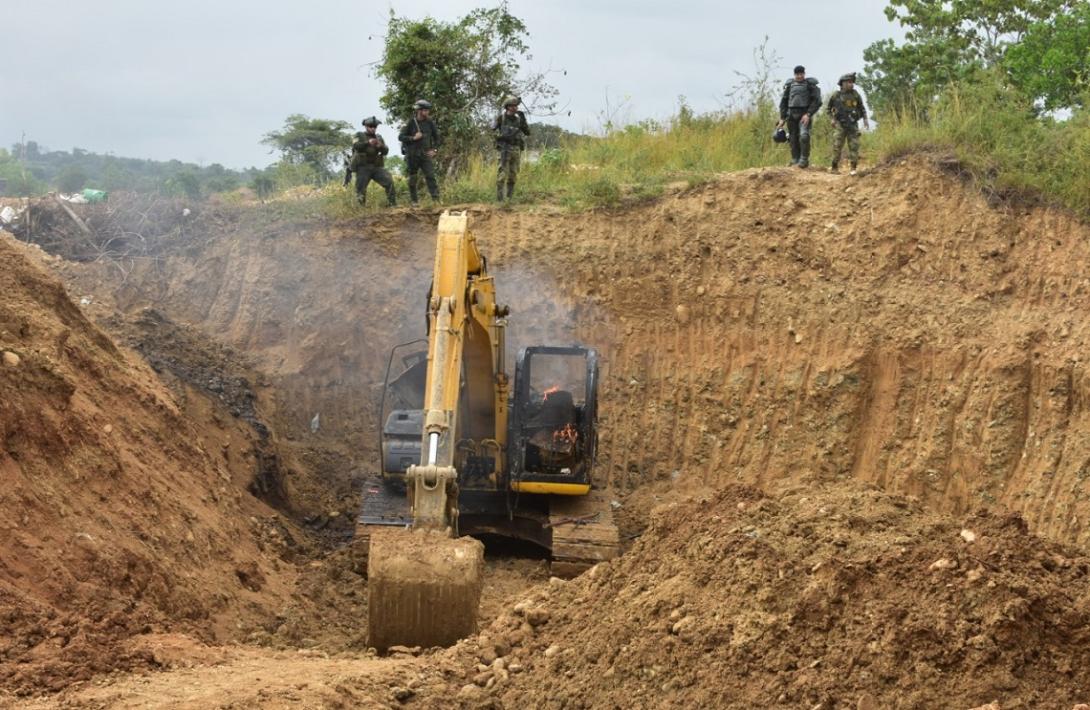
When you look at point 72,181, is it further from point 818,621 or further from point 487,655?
point 818,621

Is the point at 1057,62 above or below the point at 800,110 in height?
above

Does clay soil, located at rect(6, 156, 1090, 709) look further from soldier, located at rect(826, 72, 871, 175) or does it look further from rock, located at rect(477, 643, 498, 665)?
soldier, located at rect(826, 72, 871, 175)

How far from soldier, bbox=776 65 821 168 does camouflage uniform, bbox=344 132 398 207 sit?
5.53 metres

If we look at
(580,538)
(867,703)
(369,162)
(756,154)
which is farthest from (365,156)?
(867,703)

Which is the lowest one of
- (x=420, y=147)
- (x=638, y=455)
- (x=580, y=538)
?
(x=580, y=538)

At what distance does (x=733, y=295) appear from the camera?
1519 cm

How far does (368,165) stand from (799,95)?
604 centimetres

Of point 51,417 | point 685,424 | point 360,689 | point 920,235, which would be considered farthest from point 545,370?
point 360,689

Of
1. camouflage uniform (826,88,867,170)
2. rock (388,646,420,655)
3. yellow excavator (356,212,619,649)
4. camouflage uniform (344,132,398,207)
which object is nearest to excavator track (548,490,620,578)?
yellow excavator (356,212,619,649)

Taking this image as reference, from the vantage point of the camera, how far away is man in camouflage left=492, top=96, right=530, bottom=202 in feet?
55.7

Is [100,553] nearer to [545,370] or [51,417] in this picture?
[51,417]

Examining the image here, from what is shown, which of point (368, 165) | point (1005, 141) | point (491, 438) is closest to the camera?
point (491, 438)

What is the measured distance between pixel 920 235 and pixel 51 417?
9829 mm

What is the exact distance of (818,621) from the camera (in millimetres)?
5969
